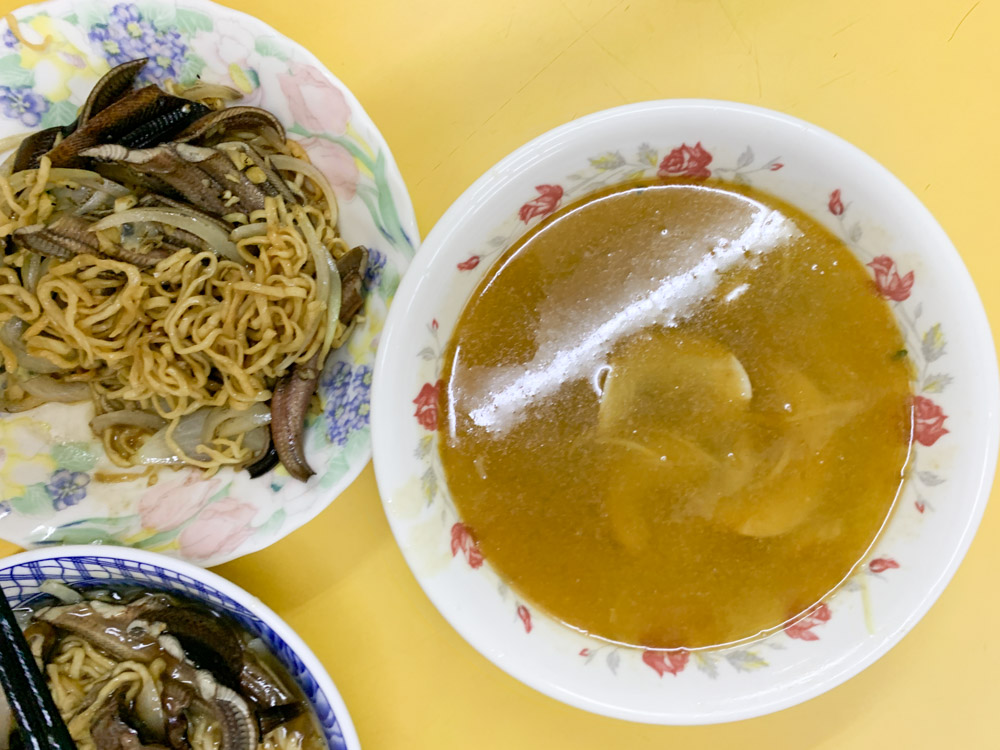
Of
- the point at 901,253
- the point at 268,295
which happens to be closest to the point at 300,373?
the point at 268,295

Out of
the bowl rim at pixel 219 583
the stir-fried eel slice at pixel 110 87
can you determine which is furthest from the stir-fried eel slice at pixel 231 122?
the bowl rim at pixel 219 583

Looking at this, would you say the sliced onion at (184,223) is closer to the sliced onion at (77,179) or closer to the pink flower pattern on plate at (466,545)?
the sliced onion at (77,179)

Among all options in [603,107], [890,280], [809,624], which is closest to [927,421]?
[890,280]

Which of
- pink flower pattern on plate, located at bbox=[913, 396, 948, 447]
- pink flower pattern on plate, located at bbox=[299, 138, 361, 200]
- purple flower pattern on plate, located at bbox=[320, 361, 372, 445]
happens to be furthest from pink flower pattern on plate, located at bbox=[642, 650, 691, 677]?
pink flower pattern on plate, located at bbox=[299, 138, 361, 200]

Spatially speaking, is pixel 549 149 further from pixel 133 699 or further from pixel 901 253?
pixel 133 699

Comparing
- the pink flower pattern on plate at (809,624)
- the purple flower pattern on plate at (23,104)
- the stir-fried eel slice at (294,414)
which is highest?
the pink flower pattern on plate at (809,624)

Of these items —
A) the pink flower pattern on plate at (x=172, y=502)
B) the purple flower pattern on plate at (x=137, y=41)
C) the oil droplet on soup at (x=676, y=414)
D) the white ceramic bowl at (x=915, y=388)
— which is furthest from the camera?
the pink flower pattern on plate at (x=172, y=502)

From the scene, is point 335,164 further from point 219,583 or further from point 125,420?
point 219,583
